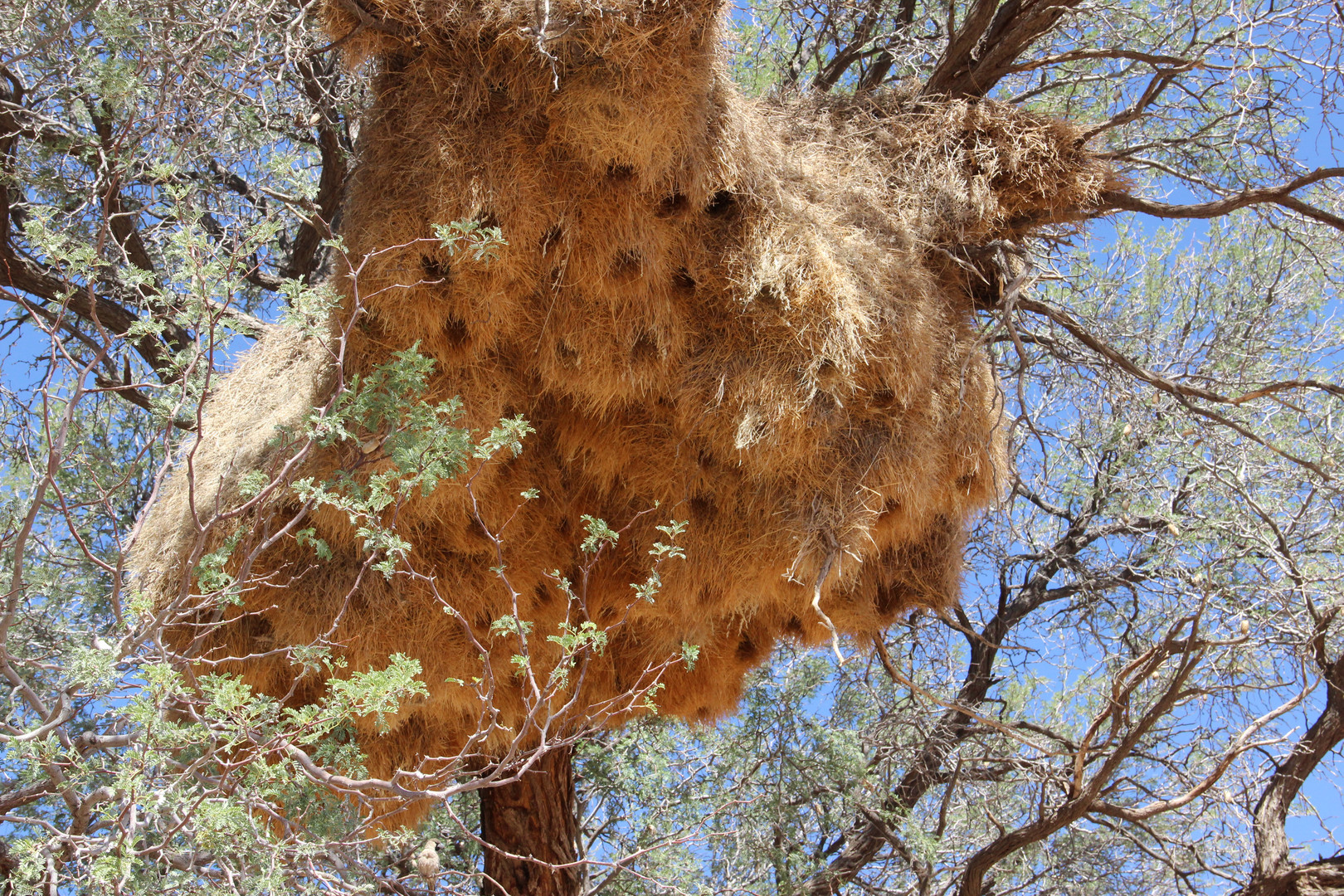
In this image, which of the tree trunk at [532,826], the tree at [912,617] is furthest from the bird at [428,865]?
the tree trunk at [532,826]

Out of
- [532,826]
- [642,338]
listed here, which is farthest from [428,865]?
[532,826]

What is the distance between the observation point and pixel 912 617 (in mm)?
5426

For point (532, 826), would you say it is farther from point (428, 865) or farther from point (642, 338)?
point (642, 338)

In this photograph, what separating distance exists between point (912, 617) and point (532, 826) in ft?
6.48

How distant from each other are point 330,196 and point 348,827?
3.71 meters

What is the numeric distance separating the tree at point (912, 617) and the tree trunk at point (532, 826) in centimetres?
24

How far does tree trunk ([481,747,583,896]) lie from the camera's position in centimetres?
505

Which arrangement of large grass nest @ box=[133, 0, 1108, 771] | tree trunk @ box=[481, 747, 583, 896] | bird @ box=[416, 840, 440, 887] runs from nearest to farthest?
bird @ box=[416, 840, 440, 887] < large grass nest @ box=[133, 0, 1108, 771] < tree trunk @ box=[481, 747, 583, 896]

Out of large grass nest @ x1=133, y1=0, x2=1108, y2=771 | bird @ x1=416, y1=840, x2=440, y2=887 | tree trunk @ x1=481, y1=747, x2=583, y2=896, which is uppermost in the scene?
large grass nest @ x1=133, y1=0, x2=1108, y2=771

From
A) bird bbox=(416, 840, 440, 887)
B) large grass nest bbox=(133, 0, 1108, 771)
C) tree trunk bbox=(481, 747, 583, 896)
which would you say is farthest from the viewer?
tree trunk bbox=(481, 747, 583, 896)

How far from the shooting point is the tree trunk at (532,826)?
5047 millimetres

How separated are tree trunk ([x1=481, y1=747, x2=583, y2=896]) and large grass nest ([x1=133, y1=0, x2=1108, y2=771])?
69cm

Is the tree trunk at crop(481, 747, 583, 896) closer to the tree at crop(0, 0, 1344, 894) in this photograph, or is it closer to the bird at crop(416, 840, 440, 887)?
the tree at crop(0, 0, 1344, 894)

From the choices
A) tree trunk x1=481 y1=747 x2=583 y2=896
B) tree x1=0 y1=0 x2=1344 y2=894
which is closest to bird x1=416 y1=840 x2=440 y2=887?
tree x1=0 y1=0 x2=1344 y2=894
